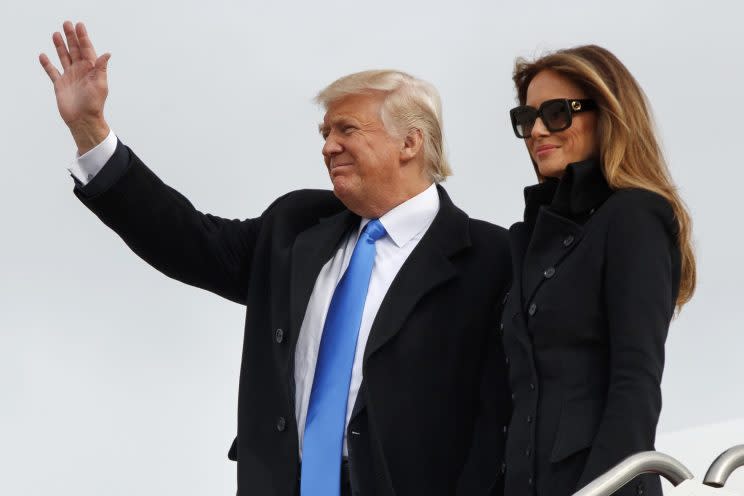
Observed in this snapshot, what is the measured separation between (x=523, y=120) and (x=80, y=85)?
1.42 meters

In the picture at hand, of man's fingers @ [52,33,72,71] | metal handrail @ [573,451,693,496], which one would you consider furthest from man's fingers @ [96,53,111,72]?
metal handrail @ [573,451,693,496]

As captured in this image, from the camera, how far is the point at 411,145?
5.26m

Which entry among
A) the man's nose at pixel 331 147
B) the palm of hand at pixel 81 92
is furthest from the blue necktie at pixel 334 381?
the palm of hand at pixel 81 92

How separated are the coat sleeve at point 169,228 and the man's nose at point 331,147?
14.5 inches

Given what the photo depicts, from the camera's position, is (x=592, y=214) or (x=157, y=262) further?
(x=157, y=262)

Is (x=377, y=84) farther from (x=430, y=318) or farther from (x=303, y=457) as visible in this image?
(x=303, y=457)

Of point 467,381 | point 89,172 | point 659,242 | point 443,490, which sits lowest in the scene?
point 443,490

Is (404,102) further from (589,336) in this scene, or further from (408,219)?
(589,336)

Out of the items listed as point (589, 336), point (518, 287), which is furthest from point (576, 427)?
point (518, 287)

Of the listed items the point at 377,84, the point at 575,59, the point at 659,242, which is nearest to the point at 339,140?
the point at 377,84

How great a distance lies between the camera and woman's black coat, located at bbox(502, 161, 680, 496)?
3.88 metres

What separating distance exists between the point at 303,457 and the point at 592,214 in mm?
1204

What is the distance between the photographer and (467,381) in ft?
15.9

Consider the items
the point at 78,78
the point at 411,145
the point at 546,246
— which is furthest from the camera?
the point at 411,145
